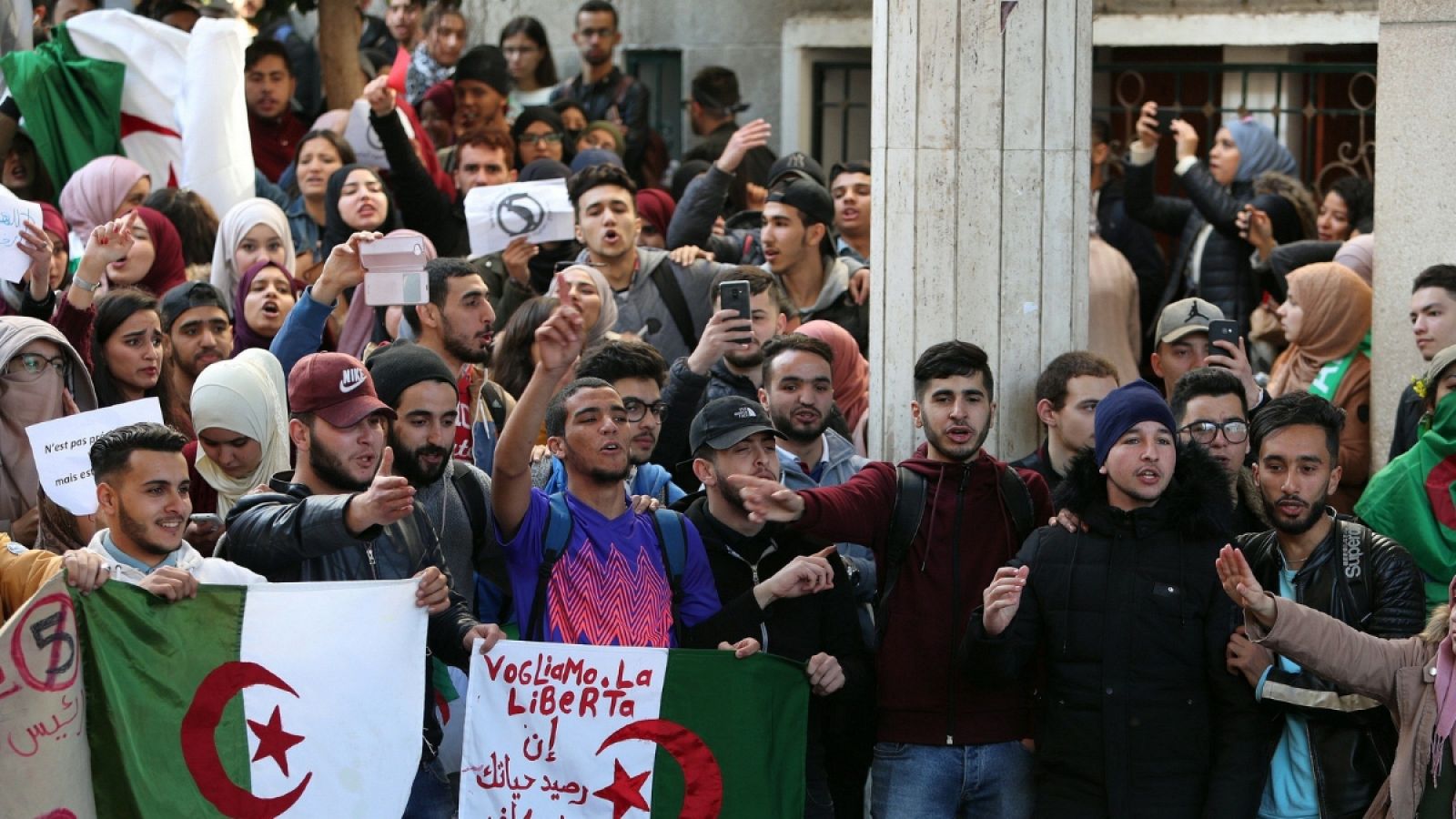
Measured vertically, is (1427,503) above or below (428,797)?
above

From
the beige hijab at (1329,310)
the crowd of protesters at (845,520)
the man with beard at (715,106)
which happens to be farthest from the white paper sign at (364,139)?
the beige hijab at (1329,310)

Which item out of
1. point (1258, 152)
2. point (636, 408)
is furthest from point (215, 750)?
point (1258, 152)

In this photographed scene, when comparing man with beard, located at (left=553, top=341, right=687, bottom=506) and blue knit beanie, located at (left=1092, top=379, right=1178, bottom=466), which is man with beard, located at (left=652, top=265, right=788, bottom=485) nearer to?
man with beard, located at (left=553, top=341, right=687, bottom=506)

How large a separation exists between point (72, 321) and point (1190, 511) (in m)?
4.10

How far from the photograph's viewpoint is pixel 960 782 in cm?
673

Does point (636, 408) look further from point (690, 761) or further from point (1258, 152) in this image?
point (1258, 152)

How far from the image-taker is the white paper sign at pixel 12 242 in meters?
7.96

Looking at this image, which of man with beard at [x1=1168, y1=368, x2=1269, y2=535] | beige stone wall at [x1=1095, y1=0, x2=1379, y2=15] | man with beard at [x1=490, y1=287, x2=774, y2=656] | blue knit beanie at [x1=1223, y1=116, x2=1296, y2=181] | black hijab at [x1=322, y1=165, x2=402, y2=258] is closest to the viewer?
man with beard at [x1=490, y1=287, x2=774, y2=656]

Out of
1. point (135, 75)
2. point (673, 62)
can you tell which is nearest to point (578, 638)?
point (135, 75)

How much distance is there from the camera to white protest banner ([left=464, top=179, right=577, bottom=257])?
9562 millimetres

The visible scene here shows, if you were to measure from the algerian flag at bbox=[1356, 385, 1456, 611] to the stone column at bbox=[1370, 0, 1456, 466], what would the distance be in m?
1.37

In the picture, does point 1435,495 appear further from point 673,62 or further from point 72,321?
point 673,62

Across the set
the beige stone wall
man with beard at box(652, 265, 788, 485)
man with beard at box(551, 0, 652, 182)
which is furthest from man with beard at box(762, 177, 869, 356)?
the beige stone wall

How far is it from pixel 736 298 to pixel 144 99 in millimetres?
4948
